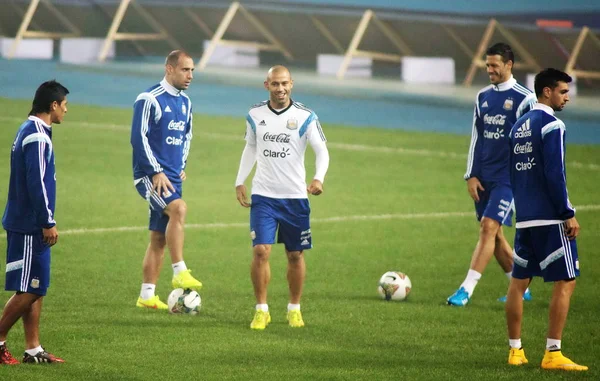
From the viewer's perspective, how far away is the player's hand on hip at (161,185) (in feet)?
34.4

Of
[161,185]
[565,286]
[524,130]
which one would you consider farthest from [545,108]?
[161,185]

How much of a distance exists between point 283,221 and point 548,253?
243 centimetres

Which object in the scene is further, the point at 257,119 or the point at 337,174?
the point at 337,174

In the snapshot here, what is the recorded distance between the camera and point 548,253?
8.27m

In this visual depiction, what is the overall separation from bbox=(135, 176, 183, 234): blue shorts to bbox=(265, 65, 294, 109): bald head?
144 centimetres

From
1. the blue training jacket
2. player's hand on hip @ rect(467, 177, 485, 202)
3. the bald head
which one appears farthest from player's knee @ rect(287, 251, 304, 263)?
the blue training jacket

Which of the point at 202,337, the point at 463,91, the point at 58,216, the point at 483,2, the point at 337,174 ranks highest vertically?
the point at 483,2

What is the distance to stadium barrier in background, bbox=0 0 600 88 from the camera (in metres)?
28.5

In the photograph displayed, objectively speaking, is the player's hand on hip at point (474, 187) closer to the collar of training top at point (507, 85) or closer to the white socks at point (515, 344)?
the collar of training top at point (507, 85)

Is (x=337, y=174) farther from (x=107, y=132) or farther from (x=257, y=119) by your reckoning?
(x=257, y=119)

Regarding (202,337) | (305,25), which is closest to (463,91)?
(305,25)

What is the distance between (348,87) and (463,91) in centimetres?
307

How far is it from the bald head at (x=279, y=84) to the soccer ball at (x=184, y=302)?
1.79m

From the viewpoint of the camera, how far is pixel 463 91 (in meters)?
28.3
